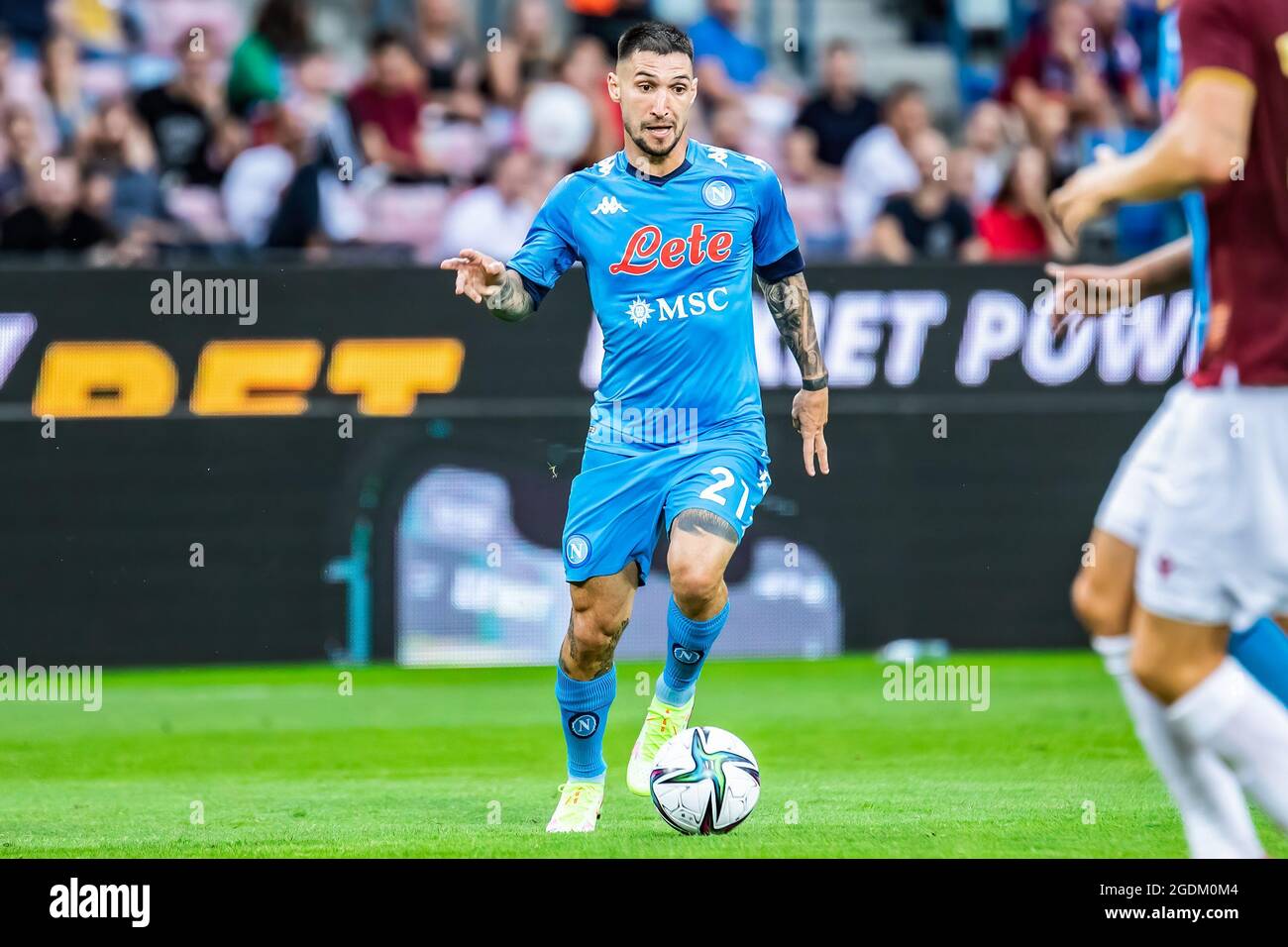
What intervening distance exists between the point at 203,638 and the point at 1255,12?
30.1 ft

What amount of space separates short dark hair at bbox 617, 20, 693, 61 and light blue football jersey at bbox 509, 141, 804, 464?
1.45 feet

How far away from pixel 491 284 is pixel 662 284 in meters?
0.70

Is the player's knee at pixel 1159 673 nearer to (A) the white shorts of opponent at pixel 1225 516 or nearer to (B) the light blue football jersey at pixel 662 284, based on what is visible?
(A) the white shorts of opponent at pixel 1225 516

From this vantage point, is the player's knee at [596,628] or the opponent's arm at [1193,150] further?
the player's knee at [596,628]

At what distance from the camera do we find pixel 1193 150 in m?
4.77

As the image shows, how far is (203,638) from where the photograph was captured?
1274 cm

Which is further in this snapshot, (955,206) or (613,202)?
(955,206)

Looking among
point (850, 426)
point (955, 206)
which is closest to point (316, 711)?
point (850, 426)

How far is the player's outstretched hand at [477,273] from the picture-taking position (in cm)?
695

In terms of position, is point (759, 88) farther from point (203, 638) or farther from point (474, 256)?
point (474, 256)

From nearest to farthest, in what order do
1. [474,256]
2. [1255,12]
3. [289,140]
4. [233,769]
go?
[1255,12] → [474,256] → [233,769] → [289,140]

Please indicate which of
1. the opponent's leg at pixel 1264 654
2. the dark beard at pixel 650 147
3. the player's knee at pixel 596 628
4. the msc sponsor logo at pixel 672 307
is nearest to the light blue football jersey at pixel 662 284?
the msc sponsor logo at pixel 672 307

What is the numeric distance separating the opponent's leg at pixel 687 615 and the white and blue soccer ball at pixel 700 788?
460mm

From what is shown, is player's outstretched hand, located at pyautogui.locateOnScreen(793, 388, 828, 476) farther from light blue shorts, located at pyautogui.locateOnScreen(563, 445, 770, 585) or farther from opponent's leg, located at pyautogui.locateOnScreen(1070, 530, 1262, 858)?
opponent's leg, located at pyautogui.locateOnScreen(1070, 530, 1262, 858)
